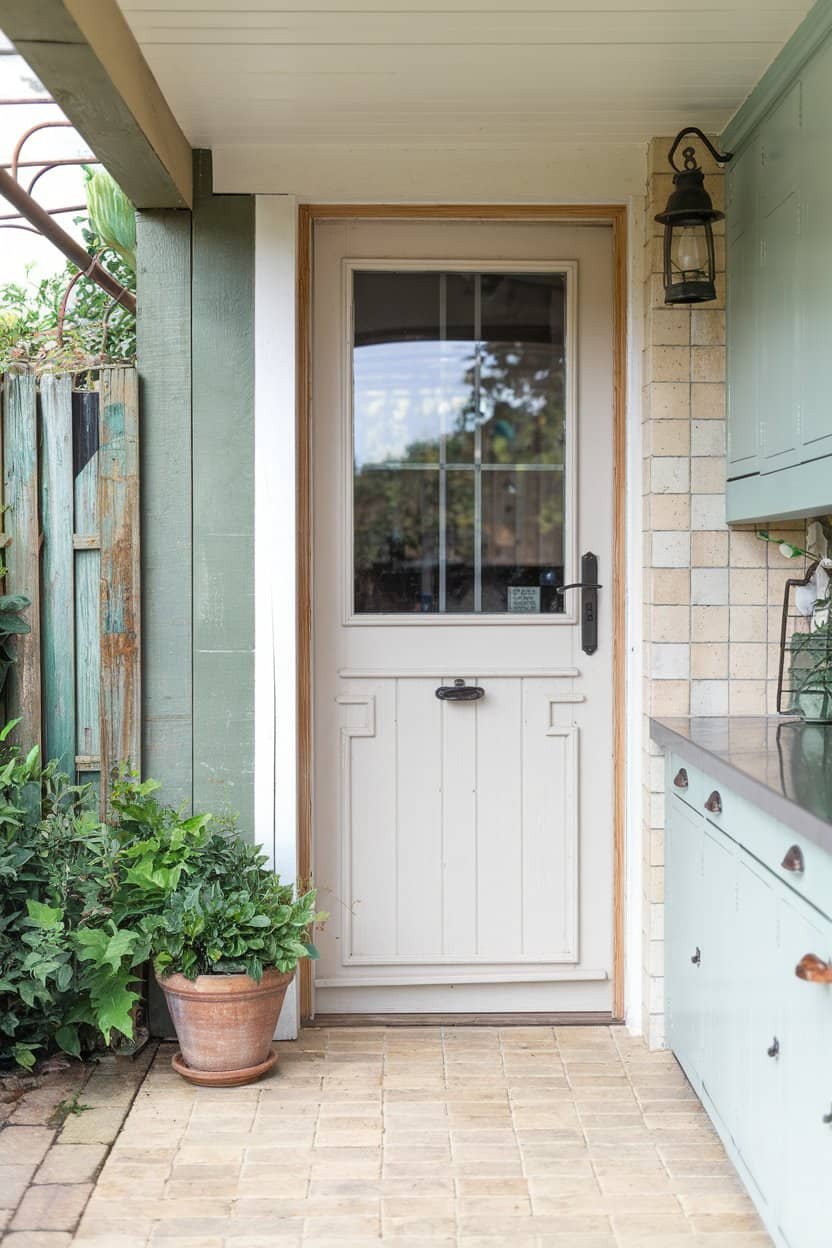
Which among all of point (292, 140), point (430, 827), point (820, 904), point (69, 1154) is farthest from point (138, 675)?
point (820, 904)

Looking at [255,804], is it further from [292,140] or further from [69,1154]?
[292,140]

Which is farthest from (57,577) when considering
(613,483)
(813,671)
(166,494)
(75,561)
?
(813,671)

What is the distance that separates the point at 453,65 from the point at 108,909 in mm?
2187

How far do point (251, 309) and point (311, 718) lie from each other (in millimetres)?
1123

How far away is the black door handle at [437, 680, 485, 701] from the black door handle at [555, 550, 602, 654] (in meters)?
0.32

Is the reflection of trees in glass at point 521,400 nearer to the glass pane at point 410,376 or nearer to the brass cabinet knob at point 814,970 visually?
the glass pane at point 410,376

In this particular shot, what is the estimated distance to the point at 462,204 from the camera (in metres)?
3.32

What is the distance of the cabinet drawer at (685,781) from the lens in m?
2.75

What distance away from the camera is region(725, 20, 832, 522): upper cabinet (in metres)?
2.48

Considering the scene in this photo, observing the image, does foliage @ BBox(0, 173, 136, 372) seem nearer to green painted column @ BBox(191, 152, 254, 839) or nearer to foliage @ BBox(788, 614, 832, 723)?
green painted column @ BBox(191, 152, 254, 839)

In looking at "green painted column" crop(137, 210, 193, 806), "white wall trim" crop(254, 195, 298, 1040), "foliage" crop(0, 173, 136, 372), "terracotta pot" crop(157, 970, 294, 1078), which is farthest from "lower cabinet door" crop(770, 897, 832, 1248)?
"foliage" crop(0, 173, 136, 372)

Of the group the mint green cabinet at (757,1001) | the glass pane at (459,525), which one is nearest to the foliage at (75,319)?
the glass pane at (459,525)

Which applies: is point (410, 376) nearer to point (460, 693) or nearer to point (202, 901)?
point (460, 693)

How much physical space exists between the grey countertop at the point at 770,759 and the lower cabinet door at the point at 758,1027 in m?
0.17
